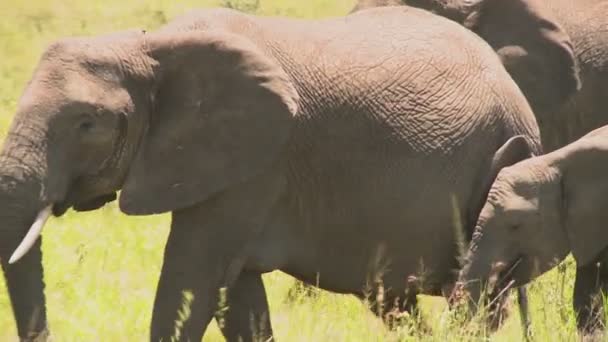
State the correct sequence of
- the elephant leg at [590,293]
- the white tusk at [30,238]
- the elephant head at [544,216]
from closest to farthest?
the white tusk at [30,238]
the elephant head at [544,216]
the elephant leg at [590,293]

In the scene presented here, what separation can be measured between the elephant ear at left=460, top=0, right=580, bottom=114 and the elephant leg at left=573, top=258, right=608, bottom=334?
244 cm

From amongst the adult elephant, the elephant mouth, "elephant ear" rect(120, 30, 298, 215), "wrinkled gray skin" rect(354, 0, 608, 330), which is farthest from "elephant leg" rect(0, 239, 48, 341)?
the adult elephant

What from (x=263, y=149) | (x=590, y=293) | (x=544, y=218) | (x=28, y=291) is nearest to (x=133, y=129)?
(x=263, y=149)

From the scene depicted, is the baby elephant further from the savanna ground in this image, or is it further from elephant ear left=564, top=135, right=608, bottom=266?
the savanna ground

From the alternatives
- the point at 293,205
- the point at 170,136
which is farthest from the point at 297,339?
the point at 170,136

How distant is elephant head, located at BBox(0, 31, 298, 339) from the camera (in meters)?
8.15

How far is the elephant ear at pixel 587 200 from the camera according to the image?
→ 9469 millimetres

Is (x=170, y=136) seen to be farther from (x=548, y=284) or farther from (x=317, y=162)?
(x=548, y=284)

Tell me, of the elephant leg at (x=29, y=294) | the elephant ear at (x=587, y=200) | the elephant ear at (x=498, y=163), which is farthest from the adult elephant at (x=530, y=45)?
the elephant leg at (x=29, y=294)

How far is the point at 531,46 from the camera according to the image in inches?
472

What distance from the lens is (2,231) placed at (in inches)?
318

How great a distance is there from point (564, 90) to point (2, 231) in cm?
483

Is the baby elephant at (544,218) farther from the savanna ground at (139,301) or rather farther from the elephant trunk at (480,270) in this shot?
the savanna ground at (139,301)

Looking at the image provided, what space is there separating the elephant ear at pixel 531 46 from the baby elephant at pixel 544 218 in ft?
Result: 7.87
